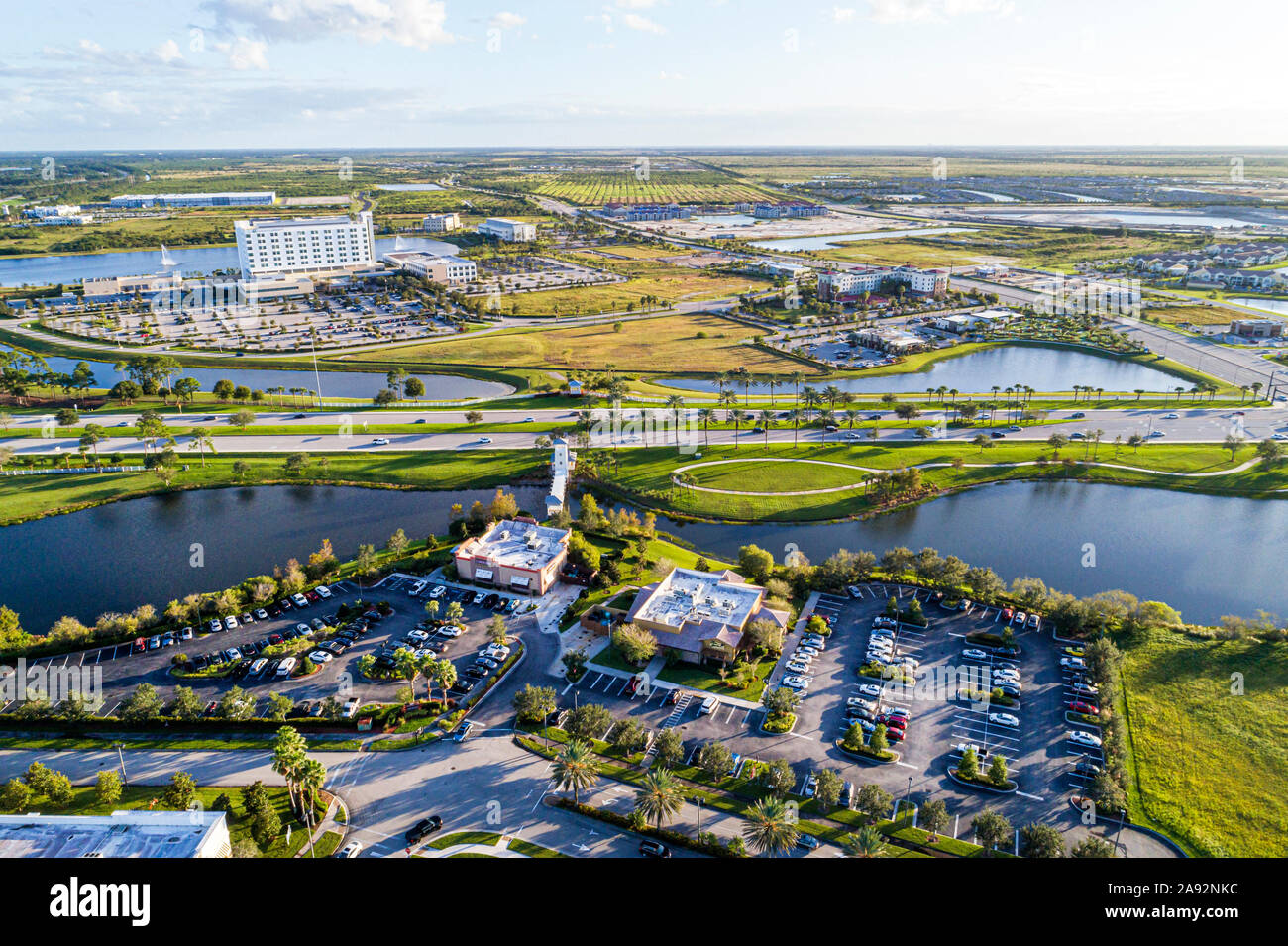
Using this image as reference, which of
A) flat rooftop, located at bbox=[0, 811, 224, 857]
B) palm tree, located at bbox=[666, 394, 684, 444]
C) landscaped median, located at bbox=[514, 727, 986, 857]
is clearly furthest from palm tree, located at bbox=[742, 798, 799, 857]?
palm tree, located at bbox=[666, 394, 684, 444]

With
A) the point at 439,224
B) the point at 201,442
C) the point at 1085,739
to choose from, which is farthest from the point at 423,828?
the point at 439,224

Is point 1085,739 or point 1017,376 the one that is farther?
point 1017,376

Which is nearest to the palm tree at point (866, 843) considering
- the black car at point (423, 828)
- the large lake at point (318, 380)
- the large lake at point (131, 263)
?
the black car at point (423, 828)

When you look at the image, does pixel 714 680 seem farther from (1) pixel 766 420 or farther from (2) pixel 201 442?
(2) pixel 201 442

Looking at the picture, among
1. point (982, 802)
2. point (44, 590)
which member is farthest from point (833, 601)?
point (44, 590)

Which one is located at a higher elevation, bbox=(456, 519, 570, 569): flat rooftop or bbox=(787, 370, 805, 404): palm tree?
bbox=(787, 370, 805, 404): palm tree

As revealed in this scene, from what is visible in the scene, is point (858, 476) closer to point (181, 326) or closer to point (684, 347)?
point (684, 347)

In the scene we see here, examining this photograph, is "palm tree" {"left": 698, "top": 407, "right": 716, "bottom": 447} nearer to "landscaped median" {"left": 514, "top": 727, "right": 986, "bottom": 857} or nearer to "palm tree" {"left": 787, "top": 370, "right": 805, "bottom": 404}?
"palm tree" {"left": 787, "top": 370, "right": 805, "bottom": 404}
